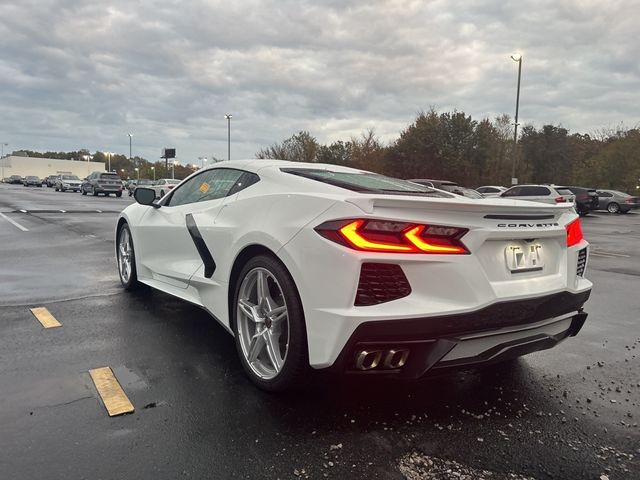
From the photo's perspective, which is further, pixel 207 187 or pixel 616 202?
pixel 616 202

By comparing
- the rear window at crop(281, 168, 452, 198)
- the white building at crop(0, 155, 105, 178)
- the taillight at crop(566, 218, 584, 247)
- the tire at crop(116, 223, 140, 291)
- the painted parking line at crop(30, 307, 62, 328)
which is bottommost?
the painted parking line at crop(30, 307, 62, 328)

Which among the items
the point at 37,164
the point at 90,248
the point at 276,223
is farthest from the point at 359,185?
the point at 37,164

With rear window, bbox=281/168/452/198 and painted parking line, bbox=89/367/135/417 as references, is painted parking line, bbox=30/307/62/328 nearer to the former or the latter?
painted parking line, bbox=89/367/135/417

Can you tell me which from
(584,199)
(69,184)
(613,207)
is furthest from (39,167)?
(584,199)

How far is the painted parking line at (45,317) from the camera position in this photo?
4.23m

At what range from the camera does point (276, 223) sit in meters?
2.81

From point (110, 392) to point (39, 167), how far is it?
127 m

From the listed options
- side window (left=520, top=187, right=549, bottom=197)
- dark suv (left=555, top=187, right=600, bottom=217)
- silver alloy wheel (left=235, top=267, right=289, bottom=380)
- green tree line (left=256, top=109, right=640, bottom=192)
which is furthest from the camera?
green tree line (left=256, top=109, right=640, bottom=192)

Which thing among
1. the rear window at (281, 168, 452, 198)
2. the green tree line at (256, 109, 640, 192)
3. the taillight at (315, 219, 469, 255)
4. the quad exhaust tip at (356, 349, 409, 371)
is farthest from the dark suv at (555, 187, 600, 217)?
the quad exhaust tip at (356, 349, 409, 371)

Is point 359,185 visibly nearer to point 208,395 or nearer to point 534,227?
point 534,227

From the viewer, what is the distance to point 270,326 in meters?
2.94

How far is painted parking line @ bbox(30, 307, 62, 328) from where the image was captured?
167 inches

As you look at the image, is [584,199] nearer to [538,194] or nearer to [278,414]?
[538,194]

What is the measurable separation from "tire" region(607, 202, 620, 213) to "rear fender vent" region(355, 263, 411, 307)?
34.0 m
